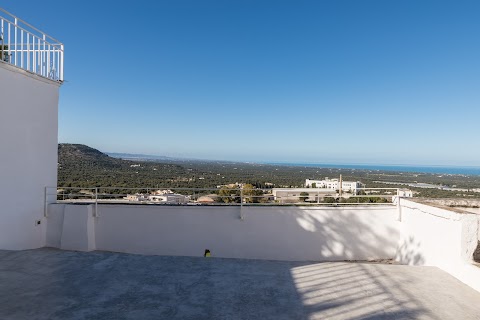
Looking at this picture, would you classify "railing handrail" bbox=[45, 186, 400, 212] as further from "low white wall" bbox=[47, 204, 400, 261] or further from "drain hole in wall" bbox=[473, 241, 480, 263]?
"drain hole in wall" bbox=[473, 241, 480, 263]

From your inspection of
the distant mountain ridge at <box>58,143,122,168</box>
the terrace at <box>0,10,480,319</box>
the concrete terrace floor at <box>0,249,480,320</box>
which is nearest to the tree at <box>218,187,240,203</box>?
the terrace at <box>0,10,480,319</box>

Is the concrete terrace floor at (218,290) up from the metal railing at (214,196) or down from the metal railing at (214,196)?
down

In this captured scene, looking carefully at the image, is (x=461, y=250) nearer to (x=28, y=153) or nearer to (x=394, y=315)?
(x=394, y=315)

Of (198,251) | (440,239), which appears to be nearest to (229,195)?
(198,251)

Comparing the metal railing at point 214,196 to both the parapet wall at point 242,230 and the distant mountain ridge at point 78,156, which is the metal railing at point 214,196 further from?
the distant mountain ridge at point 78,156

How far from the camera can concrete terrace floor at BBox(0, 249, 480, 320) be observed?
10.6 ft

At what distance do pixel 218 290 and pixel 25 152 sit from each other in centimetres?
491

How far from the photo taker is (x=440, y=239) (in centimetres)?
509

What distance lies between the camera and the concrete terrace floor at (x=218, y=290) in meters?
3.22

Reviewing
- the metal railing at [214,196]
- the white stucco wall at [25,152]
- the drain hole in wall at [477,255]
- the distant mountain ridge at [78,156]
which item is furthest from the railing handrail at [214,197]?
the distant mountain ridge at [78,156]

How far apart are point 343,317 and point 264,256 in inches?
155

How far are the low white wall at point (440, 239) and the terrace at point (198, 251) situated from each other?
2 centimetres

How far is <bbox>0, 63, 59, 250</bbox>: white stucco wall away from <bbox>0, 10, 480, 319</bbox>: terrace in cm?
2

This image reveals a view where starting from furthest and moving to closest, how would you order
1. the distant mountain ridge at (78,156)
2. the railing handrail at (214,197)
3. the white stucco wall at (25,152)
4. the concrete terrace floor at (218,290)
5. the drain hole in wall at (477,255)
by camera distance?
the distant mountain ridge at (78,156) → the railing handrail at (214,197) → the white stucco wall at (25,152) → the drain hole in wall at (477,255) → the concrete terrace floor at (218,290)
